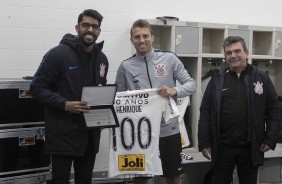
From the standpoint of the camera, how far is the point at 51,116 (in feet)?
7.52

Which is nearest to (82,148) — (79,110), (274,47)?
(79,110)

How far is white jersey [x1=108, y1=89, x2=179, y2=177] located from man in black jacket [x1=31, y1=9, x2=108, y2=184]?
0.28m

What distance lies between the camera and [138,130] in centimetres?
257

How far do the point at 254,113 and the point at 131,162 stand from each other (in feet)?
3.28

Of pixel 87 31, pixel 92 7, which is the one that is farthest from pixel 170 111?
pixel 92 7

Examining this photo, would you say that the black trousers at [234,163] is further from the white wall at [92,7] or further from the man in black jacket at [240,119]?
the white wall at [92,7]

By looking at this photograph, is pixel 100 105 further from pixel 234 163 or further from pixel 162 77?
pixel 234 163

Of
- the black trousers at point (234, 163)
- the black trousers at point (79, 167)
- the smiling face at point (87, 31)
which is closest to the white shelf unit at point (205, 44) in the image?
the black trousers at point (234, 163)

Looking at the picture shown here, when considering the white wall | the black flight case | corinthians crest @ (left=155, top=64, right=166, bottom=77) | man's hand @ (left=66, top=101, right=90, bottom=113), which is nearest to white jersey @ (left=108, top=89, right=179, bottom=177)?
corinthians crest @ (left=155, top=64, right=166, bottom=77)

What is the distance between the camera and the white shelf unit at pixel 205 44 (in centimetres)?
365

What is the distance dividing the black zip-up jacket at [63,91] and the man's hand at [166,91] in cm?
54

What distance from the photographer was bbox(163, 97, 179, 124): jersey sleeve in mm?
2527

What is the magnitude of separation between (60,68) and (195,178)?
232cm

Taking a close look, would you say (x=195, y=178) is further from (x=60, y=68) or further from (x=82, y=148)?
(x=60, y=68)
